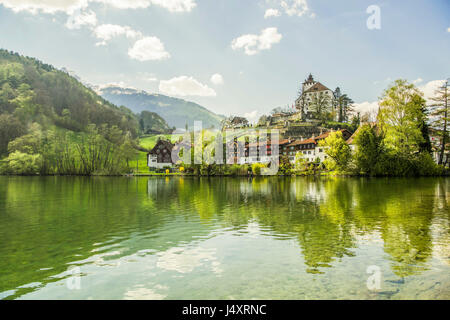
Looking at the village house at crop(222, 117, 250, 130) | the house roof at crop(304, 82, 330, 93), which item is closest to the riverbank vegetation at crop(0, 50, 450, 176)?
the house roof at crop(304, 82, 330, 93)

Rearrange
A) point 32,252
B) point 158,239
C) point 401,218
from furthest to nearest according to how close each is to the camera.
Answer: point 401,218
point 158,239
point 32,252

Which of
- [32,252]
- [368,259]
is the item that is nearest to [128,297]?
[32,252]

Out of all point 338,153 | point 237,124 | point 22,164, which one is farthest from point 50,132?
point 338,153

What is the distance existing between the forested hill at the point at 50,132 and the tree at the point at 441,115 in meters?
99.2

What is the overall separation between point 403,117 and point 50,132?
5105 inches

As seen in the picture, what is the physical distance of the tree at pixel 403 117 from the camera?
75.1 meters

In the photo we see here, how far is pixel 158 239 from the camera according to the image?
50.9 feet

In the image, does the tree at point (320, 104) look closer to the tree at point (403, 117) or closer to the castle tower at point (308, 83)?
the castle tower at point (308, 83)

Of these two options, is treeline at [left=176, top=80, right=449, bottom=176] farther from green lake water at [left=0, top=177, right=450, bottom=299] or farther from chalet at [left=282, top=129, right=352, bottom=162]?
green lake water at [left=0, top=177, right=450, bottom=299]

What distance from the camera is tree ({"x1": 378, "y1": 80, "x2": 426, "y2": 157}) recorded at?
7512 centimetres

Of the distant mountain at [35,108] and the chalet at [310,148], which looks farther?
the distant mountain at [35,108]

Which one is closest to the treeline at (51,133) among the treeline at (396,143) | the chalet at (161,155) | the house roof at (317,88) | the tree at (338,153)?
the chalet at (161,155)

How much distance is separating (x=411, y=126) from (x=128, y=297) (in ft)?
268

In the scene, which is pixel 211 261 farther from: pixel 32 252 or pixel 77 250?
pixel 32 252
